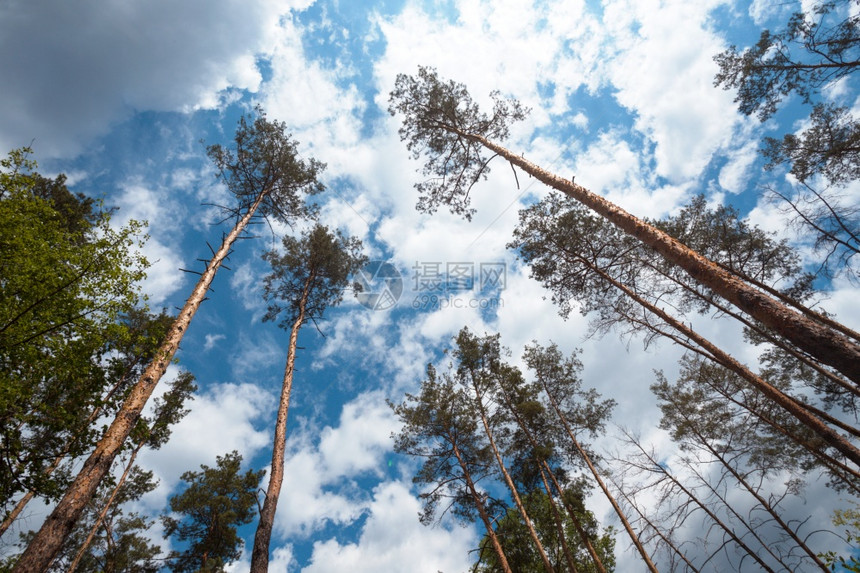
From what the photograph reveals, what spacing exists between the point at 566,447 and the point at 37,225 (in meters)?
15.7

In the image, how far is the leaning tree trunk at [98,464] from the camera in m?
3.72

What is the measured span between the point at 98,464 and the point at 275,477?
3298mm

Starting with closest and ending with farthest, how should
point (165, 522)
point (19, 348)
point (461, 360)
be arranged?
point (19, 348)
point (165, 522)
point (461, 360)

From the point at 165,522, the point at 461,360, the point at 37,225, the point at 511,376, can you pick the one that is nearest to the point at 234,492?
the point at 165,522

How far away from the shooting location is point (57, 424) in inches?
181

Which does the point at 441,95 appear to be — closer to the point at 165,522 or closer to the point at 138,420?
the point at 138,420

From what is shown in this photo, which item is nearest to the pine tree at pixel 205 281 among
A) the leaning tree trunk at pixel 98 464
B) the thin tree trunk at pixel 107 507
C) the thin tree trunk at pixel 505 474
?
the leaning tree trunk at pixel 98 464

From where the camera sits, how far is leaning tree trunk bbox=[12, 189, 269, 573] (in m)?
3.72

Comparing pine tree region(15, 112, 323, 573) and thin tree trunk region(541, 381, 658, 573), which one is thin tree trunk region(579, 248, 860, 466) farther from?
pine tree region(15, 112, 323, 573)

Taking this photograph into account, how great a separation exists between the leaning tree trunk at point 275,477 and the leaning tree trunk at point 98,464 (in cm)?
263

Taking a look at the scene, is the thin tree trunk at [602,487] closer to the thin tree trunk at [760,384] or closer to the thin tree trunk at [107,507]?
the thin tree trunk at [760,384]

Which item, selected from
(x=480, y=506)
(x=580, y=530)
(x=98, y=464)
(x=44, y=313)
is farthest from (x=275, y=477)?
(x=580, y=530)

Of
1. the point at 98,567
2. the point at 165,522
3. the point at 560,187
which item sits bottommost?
the point at 98,567

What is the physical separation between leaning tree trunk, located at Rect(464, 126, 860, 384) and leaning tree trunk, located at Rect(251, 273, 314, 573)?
26.3ft
